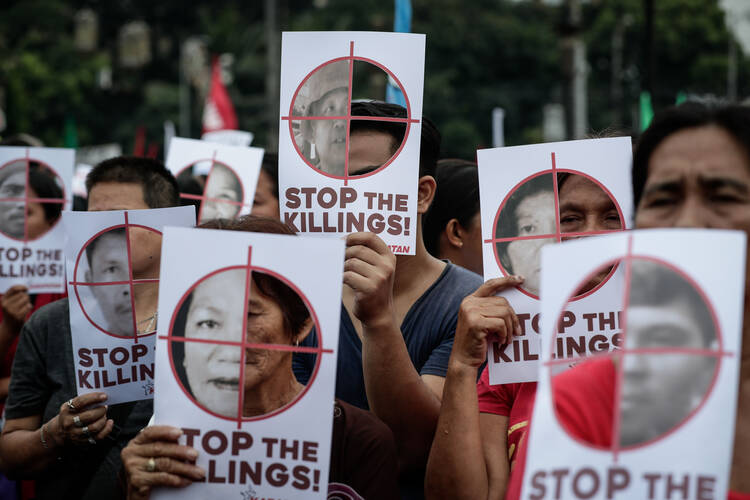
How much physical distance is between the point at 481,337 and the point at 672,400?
0.68m

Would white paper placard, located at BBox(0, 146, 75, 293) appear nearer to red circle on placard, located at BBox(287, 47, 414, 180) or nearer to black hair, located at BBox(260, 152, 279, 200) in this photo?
black hair, located at BBox(260, 152, 279, 200)

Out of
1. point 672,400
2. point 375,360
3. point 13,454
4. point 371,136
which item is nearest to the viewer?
point 672,400

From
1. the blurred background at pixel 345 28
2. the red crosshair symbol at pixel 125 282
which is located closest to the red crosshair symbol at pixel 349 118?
the red crosshair symbol at pixel 125 282

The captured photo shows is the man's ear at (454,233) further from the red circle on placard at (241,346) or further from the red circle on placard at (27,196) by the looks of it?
the red circle on placard at (241,346)

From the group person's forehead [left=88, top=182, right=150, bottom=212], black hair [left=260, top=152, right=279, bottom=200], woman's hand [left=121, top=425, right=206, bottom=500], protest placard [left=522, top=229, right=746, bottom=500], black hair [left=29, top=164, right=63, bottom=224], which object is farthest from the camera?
black hair [left=260, top=152, right=279, bottom=200]

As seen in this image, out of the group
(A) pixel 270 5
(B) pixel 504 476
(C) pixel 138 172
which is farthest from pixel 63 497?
(A) pixel 270 5

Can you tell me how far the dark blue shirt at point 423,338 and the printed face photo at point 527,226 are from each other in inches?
18.8

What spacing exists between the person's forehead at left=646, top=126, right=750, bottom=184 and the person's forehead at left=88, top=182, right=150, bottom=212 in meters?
1.91

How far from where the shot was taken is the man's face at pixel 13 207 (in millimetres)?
3693

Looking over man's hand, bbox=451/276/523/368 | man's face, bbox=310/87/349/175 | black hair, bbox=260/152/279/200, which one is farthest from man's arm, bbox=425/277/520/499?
black hair, bbox=260/152/279/200

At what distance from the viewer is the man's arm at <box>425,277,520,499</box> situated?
210cm

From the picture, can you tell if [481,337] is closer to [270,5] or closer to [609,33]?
[270,5]

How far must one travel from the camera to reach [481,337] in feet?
6.86

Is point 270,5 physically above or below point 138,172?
above
